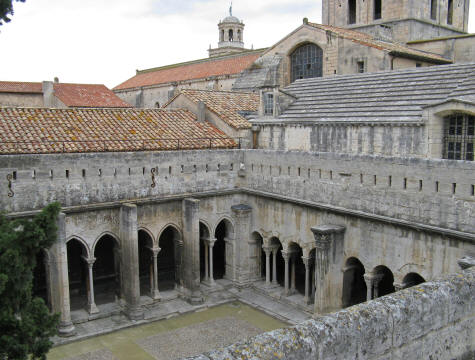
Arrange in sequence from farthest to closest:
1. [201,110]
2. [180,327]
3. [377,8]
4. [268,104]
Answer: [377,8], [268,104], [201,110], [180,327]

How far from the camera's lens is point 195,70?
152 ft

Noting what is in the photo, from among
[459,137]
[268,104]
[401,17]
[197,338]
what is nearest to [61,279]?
[197,338]

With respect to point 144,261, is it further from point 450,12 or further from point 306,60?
point 450,12

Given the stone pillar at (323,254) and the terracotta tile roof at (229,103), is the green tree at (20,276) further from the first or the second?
the terracotta tile roof at (229,103)

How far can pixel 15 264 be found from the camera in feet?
28.0

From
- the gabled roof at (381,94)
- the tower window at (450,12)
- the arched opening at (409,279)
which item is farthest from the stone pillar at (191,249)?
the tower window at (450,12)

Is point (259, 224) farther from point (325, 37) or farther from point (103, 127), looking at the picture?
point (325, 37)

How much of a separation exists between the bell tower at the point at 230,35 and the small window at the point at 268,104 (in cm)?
4828

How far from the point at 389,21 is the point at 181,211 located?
22074mm

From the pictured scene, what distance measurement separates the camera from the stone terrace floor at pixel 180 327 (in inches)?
590

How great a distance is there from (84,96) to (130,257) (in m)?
27.0

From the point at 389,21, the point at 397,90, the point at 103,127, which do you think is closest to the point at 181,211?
the point at 103,127

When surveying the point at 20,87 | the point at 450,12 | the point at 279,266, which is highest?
the point at 450,12

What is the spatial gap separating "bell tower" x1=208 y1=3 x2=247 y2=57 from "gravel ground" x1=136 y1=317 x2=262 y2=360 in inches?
2248
